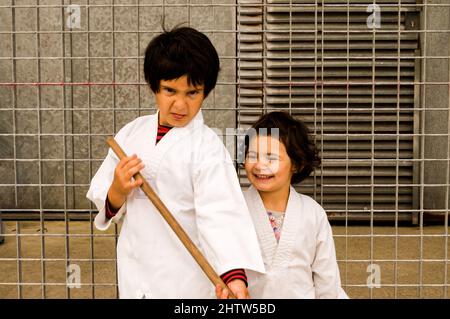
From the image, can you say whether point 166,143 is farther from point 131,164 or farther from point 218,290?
point 218,290

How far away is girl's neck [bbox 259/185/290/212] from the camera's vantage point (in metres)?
1.95

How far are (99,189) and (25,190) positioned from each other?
3387 millimetres

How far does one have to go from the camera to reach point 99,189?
181 centimetres

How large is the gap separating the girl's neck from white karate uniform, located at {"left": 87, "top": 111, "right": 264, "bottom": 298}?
246 mm

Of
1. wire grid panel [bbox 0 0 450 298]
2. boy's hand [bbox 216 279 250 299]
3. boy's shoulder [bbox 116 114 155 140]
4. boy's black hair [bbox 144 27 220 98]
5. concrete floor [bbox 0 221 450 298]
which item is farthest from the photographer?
wire grid panel [bbox 0 0 450 298]

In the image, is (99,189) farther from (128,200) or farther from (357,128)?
(357,128)

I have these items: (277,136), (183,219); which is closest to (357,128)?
(277,136)

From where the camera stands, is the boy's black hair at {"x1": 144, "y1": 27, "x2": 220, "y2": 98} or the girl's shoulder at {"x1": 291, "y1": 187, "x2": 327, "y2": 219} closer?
the boy's black hair at {"x1": 144, "y1": 27, "x2": 220, "y2": 98}

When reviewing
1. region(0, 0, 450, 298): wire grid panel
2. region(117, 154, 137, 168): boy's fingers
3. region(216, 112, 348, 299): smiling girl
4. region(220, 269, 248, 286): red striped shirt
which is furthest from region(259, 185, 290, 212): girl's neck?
region(0, 0, 450, 298): wire grid panel

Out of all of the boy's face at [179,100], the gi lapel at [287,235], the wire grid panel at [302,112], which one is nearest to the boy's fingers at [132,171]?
the boy's face at [179,100]

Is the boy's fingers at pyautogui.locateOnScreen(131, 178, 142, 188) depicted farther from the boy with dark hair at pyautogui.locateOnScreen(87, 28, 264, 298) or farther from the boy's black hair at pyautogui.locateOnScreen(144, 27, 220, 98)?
the boy's black hair at pyautogui.locateOnScreen(144, 27, 220, 98)

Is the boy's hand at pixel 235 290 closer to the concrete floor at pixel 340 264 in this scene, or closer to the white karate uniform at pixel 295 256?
the white karate uniform at pixel 295 256

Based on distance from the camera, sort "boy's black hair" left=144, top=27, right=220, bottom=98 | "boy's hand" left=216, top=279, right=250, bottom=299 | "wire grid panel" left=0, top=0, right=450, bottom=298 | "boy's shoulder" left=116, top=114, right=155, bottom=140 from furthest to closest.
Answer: "wire grid panel" left=0, top=0, right=450, bottom=298 → "boy's shoulder" left=116, top=114, right=155, bottom=140 → "boy's black hair" left=144, top=27, right=220, bottom=98 → "boy's hand" left=216, top=279, right=250, bottom=299

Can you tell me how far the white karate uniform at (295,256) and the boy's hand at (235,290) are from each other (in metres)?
0.23
